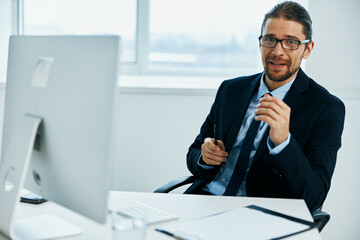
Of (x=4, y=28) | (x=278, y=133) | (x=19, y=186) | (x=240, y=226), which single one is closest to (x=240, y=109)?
(x=278, y=133)

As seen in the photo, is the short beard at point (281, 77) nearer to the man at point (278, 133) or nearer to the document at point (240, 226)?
the man at point (278, 133)

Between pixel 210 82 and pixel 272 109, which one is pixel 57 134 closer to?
pixel 272 109

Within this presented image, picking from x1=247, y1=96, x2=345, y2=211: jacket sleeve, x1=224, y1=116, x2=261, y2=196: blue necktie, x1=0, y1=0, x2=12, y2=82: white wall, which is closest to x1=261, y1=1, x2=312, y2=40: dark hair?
x1=247, y1=96, x2=345, y2=211: jacket sleeve

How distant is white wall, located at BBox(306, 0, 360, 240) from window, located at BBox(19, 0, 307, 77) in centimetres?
50

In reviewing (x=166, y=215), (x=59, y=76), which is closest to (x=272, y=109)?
(x=166, y=215)

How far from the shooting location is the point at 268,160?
1.74 metres

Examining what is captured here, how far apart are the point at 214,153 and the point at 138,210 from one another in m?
0.51

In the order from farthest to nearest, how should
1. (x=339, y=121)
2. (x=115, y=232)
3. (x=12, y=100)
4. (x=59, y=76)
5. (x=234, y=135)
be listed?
(x=234, y=135) → (x=339, y=121) → (x=12, y=100) → (x=59, y=76) → (x=115, y=232)

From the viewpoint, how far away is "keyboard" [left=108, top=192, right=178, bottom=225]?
1433 mm

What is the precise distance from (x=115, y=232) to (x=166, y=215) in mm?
413

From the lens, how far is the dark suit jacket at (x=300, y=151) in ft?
5.66

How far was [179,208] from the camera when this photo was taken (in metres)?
1.55

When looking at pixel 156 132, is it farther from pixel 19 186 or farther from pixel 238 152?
pixel 19 186

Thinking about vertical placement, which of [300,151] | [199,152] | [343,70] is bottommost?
[199,152]
